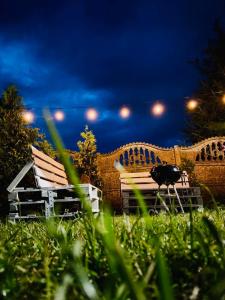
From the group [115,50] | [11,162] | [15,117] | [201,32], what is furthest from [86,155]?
[115,50]

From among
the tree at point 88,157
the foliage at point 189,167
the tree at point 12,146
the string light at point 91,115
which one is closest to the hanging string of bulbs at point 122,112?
the string light at point 91,115

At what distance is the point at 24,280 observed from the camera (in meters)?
0.77

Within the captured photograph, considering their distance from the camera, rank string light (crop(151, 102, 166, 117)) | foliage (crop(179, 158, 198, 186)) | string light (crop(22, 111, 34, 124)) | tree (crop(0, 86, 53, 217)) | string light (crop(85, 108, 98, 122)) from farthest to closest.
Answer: foliage (crop(179, 158, 198, 186)) → string light (crop(151, 102, 166, 117)) → string light (crop(85, 108, 98, 122)) → string light (crop(22, 111, 34, 124)) → tree (crop(0, 86, 53, 217))

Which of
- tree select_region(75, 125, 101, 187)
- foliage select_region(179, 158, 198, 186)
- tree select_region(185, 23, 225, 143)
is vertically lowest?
foliage select_region(179, 158, 198, 186)

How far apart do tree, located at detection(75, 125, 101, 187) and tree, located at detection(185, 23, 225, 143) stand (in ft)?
28.6

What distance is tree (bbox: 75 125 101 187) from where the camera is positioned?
12.9 m

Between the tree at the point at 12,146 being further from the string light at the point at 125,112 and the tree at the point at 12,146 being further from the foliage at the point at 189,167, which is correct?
the foliage at the point at 189,167

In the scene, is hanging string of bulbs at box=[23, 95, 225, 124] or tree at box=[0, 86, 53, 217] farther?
hanging string of bulbs at box=[23, 95, 225, 124]

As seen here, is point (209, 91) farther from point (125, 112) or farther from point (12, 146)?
point (12, 146)

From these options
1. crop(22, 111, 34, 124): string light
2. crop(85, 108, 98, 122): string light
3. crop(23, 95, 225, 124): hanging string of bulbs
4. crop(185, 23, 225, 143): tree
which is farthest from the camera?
crop(185, 23, 225, 143): tree

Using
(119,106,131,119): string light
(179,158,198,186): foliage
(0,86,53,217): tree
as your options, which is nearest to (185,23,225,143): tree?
(179,158,198,186): foliage

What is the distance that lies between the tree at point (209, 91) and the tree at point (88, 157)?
8711 mm

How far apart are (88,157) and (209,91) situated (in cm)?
1121

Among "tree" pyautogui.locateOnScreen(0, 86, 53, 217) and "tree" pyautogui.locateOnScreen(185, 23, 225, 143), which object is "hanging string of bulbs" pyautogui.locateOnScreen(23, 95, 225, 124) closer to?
"tree" pyautogui.locateOnScreen(0, 86, 53, 217)
